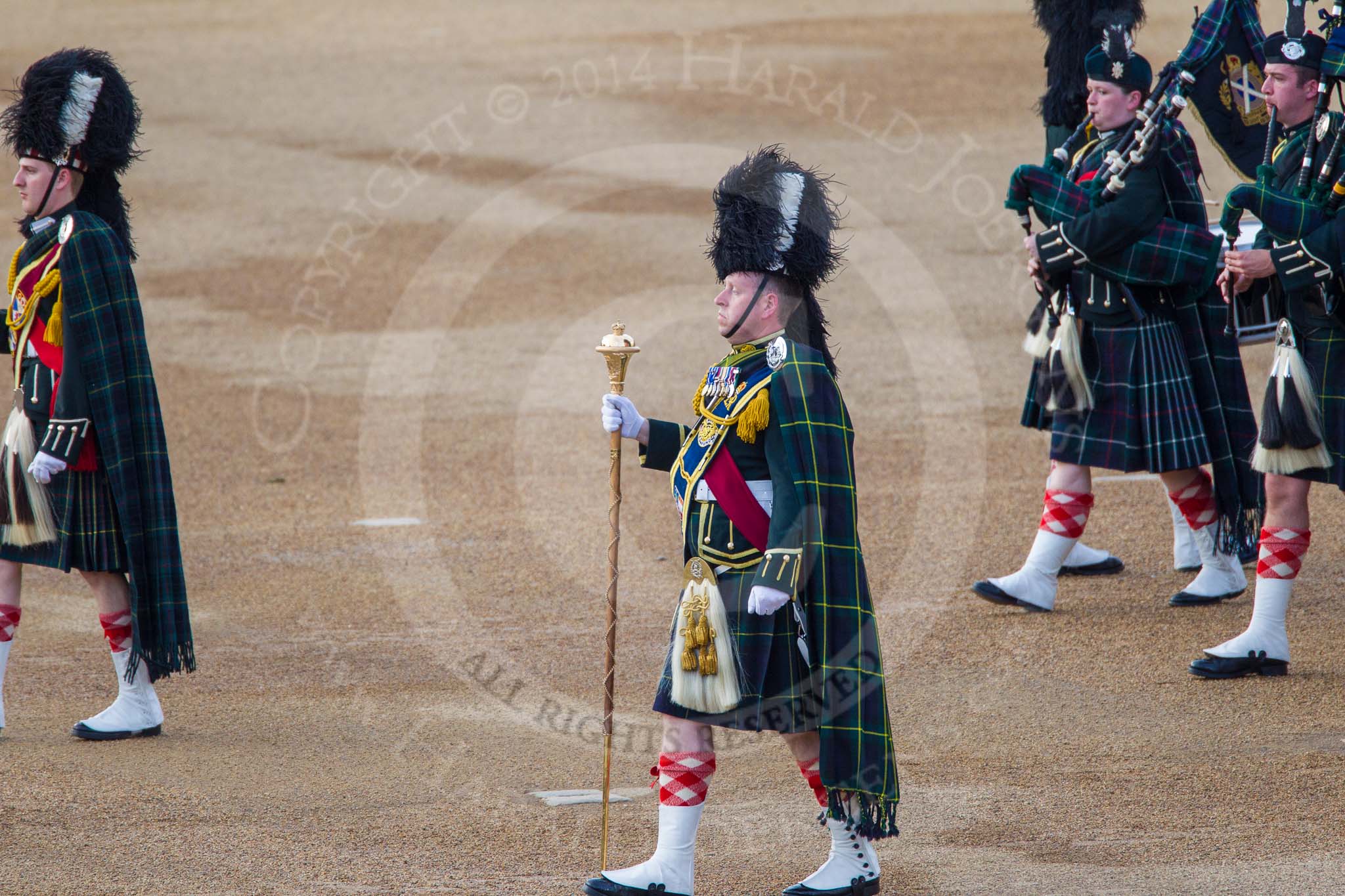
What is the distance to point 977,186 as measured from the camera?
13828mm

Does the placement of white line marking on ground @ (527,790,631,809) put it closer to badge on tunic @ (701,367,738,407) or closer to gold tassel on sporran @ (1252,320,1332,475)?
badge on tunic @ (701,367,738,407)

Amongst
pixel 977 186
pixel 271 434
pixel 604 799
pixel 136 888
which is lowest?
pixel 136 888

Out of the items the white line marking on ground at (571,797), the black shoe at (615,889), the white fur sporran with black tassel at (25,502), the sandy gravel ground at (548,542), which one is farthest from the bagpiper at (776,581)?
the white fur sporran with black tassel at (25,502)

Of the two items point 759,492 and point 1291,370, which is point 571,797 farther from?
point 1291,370

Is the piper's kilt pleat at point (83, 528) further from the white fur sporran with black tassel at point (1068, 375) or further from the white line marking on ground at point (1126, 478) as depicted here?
the white line marking on ground at point (1126, 478)

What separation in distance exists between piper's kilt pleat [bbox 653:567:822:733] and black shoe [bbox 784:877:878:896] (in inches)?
13.7

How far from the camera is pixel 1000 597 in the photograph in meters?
5.62

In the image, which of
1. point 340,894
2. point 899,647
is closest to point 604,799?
point 340,894

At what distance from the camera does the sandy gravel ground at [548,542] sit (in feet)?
12.7

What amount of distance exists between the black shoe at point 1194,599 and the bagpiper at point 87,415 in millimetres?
3359

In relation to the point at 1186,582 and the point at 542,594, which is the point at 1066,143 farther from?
the point at 542,594

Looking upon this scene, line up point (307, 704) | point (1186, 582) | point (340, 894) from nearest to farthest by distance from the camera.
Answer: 1. point (340, 894)
2. point (307, 704)
3. point (1186, 582)

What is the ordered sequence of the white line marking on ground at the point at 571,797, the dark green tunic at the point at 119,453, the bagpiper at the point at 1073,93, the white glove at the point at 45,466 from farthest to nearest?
the bagpiper at the point at 1073,93 → the dark green tunic at the point at 119,453 → the white glove at the point at 45,466 → the white line marking on ground at the point at 571,797

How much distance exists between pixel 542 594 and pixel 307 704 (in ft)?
4.43
